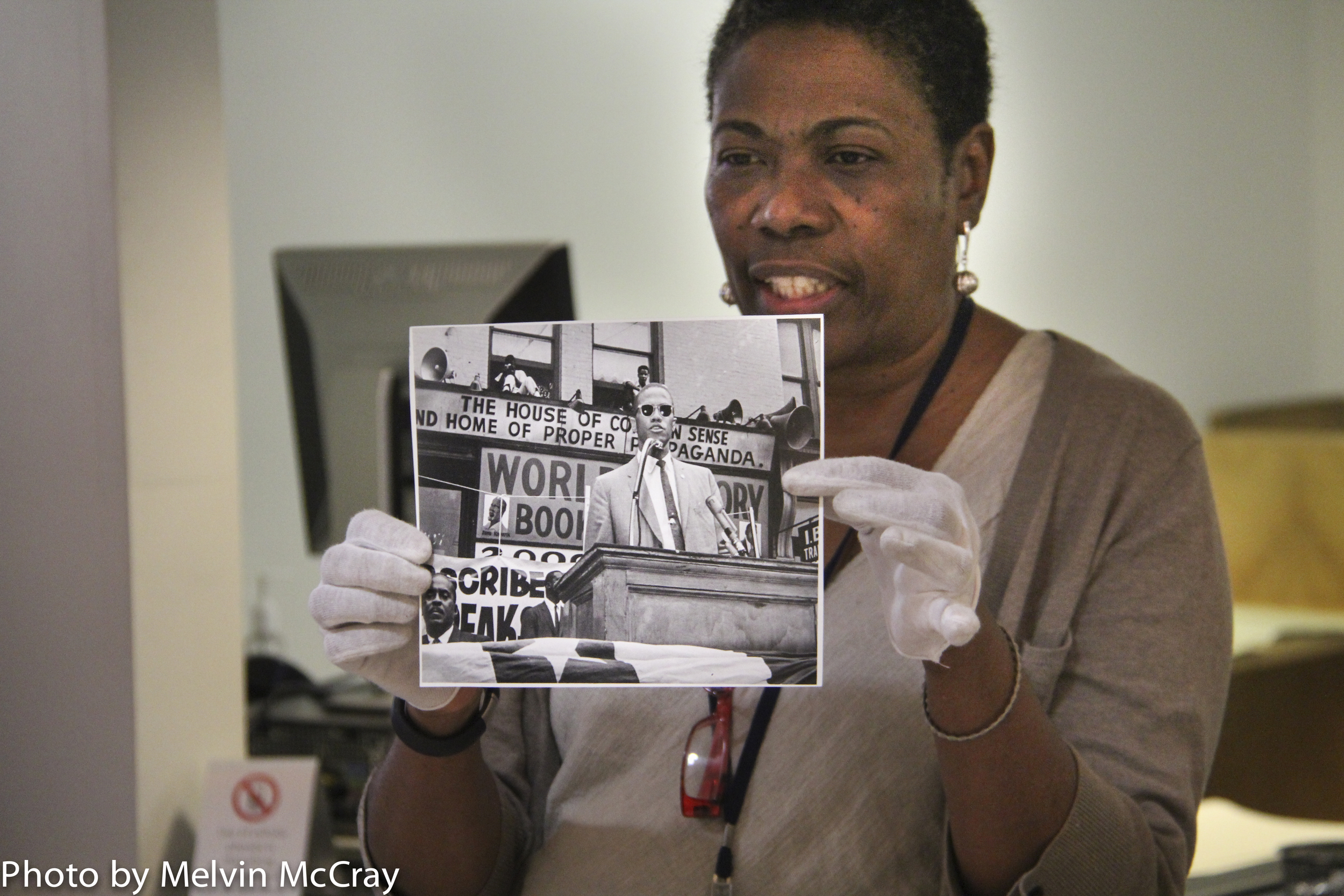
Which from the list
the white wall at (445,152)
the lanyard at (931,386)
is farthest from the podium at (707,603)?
the white wall at (445,152)

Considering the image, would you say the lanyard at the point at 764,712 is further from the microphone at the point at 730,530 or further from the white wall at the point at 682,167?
the white wall at the point at 682,167

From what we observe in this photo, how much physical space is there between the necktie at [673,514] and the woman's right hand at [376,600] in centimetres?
19

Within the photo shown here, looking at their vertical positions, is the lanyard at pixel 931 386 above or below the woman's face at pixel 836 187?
below

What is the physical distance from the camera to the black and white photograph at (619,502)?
37.1 inches

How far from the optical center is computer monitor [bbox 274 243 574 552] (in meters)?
1.80

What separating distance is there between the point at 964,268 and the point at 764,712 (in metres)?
0.48

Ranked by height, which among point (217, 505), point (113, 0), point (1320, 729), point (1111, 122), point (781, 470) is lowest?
point (1320, 729)

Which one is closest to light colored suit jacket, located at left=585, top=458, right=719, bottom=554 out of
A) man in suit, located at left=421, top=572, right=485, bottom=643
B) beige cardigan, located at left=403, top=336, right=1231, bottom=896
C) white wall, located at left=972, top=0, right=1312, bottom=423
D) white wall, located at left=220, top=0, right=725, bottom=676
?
man in suit, located at left=421, top=572, right=485, bottom=643

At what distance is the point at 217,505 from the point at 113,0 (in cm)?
65

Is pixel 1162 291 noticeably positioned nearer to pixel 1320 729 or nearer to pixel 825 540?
pixel 1320 729

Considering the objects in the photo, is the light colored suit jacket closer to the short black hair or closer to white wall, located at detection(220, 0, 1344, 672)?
the short black hair

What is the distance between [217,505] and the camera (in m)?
1.66

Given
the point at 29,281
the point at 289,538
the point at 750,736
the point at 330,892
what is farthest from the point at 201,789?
the point at 289,538

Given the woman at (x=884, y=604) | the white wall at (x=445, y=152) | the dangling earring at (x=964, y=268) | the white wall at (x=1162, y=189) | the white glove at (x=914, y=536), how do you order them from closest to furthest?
the white glove at (x=914, y=536) → the woman at (x=884, y=604) → the dangling earring at (x=964, y=268) → the white wall at (x=445, y=152) → the white wall at (x=1162, y=189)
